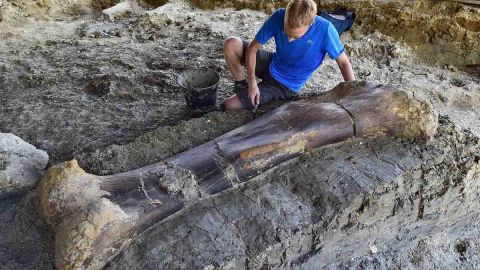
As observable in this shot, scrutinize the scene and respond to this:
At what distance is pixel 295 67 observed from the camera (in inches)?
125

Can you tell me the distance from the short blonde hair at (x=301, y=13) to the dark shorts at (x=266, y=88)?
2.00 feet

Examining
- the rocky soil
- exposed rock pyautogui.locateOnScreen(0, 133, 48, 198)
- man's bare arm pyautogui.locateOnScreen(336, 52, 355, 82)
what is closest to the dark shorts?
the rocky soil

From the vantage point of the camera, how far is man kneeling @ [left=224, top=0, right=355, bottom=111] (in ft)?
9.18

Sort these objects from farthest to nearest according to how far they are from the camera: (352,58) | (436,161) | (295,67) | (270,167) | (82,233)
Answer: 1. (352,58)
2. (295,67)
3. (436,161)
4. (270,167)
5. (82,233)

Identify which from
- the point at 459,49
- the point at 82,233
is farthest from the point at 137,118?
the point at 459,49

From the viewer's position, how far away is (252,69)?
322cm

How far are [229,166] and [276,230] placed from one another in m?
0.44

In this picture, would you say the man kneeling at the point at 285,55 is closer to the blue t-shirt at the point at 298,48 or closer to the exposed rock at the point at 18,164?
the blue t-shirt at the point at 298,48

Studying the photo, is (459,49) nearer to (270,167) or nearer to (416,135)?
(416,135)

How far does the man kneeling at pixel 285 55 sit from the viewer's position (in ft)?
9.18

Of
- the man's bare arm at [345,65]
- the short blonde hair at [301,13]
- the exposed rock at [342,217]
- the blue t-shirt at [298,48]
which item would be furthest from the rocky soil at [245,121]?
the short blonde hair at [301,13]

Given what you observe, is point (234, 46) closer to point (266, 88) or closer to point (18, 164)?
point (266, 88)

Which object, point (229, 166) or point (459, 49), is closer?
point (229, 166)

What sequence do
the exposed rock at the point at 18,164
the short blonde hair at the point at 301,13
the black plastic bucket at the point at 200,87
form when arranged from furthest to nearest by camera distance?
the black plastic bucket at the point at 200,87, the short blonde hair at the point at 301,13, the exposed rock at the point at 18,164
